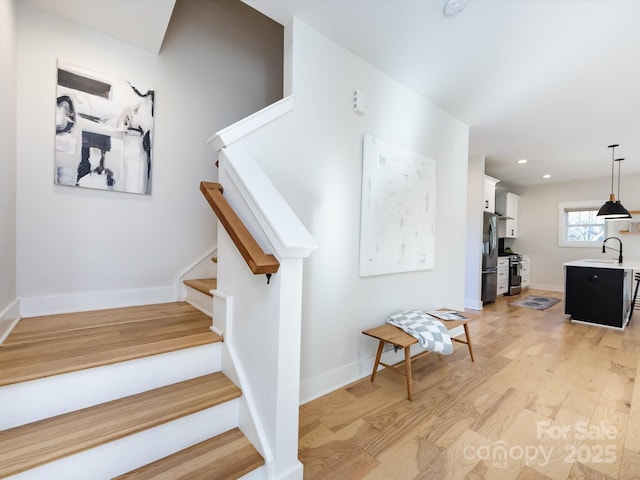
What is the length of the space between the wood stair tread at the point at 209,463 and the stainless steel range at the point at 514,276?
6479mm

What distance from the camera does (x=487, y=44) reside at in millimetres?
2062

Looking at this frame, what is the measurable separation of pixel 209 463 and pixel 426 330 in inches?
64.3

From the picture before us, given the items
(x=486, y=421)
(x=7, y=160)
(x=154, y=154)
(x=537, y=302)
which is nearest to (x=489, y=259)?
(x=537, y=302)

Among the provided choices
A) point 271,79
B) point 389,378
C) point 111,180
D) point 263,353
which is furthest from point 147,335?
point 271,79

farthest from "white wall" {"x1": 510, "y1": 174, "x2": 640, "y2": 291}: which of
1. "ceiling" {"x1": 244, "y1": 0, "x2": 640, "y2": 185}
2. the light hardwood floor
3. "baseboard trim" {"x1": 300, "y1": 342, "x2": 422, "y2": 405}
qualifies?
"baseboard trim" {"x1": 300, "y1": 342, "x2": 422, "y2": 405}

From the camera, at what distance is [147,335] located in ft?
5.28

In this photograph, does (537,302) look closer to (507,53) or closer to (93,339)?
(507,53)

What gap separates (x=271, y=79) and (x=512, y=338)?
154 inches

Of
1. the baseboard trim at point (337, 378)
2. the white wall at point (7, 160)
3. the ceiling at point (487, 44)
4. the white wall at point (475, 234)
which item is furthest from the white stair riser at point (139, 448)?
the white wall at point (475, 234)

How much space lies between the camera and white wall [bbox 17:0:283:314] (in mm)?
1871

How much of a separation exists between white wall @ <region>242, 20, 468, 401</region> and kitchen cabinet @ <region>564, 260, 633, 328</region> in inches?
127

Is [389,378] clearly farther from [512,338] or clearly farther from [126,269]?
[126,269]

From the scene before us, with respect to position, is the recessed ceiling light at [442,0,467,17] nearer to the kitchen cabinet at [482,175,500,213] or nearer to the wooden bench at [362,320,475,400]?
Answer: the wooden bench at [362,320,475,400]

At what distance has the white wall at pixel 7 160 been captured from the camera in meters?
1.54
